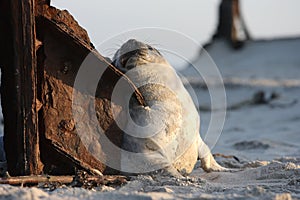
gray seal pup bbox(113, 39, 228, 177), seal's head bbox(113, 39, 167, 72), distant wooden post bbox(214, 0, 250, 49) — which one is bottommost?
distant wooden post bbox(214, 0, 250, 49)

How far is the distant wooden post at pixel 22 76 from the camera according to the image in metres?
3.41

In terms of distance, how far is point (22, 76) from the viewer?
343 centimetres

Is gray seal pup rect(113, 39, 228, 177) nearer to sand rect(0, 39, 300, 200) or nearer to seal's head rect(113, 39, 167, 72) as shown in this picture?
seal's head rect(113, 39, 167, 72)

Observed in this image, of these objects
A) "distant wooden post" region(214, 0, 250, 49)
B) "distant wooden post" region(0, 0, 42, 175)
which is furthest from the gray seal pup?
"distant wooden post" region(214, 0, 250, 49)

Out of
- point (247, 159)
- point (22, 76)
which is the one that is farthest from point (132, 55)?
point (247, 159)

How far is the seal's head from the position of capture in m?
4.21

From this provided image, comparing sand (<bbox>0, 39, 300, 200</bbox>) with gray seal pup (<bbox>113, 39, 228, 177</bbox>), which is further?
gray seal pup (<bbox>113, 39, 228, 177</bbox>)

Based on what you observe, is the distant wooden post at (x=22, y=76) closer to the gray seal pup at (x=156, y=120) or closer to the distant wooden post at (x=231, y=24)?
the gray seal pup at (x=156, y=120)

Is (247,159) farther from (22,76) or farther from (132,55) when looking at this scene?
(22,76)

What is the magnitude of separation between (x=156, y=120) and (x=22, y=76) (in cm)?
97

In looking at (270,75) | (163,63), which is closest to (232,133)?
(163,63)

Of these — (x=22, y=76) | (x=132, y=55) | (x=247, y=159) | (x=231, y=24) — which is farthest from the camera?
(x=231, y=24)

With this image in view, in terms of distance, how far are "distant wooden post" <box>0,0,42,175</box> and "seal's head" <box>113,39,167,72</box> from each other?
2.99 feet

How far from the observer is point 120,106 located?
394 cm
